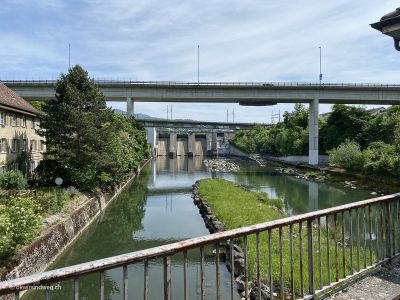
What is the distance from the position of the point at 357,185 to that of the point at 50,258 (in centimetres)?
2925

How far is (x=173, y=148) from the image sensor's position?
11825cm

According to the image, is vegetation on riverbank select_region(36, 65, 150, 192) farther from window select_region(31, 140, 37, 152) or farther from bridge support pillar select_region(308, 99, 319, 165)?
bridge support pillar select_region(308, 99, 319, 165)

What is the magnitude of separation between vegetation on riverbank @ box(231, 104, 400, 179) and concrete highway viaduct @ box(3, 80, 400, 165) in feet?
9.32

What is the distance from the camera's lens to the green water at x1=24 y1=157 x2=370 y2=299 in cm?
1072

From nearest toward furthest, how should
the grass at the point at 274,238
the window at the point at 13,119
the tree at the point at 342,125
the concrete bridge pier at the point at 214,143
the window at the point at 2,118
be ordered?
the grass at the point at 274,238 → the window at the point at 2,118 → the window at the point at 13,119 → the tree at the point at 342,125 → the concrete bridge pier at the point at 214,143

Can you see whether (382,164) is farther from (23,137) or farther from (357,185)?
(23,137)

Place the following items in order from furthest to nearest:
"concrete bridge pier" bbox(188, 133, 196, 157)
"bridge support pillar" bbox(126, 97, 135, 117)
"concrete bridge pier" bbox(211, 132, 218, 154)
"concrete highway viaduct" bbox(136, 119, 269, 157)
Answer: "concrete bridge pier" bbox(211, 132, 218, 154), "concrete bridge pier" bbox(188, 133, 196, 157), "concrete highway viaduct" bbox(136, 119, 269, 157), "bridge support pillar" bbox(126, 97, 135, 117)

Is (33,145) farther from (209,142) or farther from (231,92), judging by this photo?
(209,142)

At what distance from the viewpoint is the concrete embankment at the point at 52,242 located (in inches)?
405

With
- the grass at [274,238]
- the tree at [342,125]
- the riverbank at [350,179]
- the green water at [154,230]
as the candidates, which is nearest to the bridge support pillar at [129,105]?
the green water at [154,230]

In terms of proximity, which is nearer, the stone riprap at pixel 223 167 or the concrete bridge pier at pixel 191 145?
the stone riprap at pixel 223 167

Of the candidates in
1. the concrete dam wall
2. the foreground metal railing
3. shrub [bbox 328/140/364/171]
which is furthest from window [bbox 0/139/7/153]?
the concrete dam wall

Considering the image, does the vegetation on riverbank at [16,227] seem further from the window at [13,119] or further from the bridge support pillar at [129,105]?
the bridge support pillar at [129,105]

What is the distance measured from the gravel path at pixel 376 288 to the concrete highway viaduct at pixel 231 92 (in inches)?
1824
